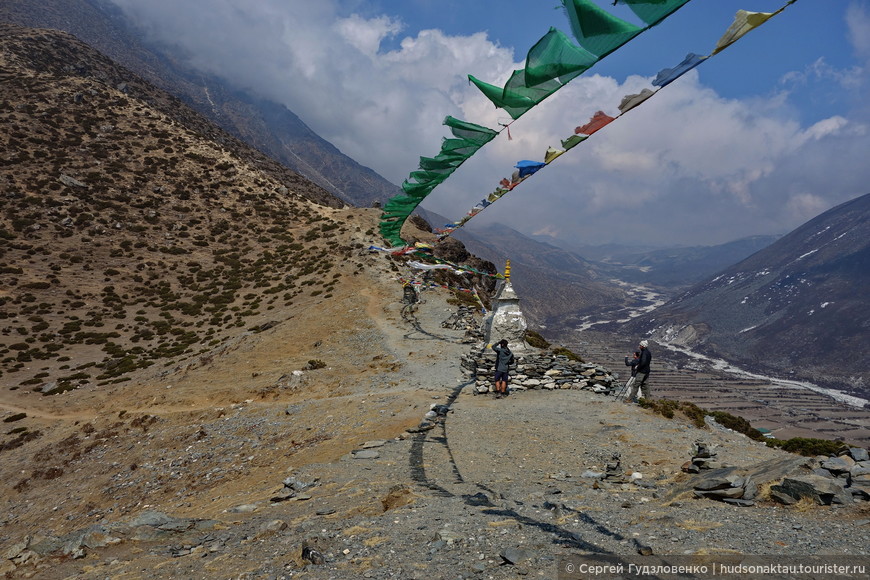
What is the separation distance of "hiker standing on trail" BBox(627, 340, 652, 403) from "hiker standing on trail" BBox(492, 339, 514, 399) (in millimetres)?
3995

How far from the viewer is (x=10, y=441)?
1842cm

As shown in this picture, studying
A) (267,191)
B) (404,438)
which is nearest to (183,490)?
(404,438)

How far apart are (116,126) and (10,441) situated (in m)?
59.2

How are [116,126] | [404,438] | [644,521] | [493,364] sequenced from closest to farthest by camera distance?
1. [644,521]
2. [404,438]
3. [493,364]
4. [116,126]

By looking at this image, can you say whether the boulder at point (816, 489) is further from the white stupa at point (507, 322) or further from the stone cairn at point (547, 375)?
the white stupa at point (507, 322)

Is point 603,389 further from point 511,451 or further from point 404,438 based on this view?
point 404,438

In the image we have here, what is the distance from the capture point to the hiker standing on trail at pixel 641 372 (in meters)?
13.5

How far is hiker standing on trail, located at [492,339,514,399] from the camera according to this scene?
14.8 metres

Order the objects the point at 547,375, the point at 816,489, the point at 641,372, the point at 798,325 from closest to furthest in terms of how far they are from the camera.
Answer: the point at 816,489 < the point at 641,372 < the point at 547,375 < the point at 798,325

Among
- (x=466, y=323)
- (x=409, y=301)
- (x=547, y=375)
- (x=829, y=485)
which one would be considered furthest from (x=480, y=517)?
(x=409, y=301)

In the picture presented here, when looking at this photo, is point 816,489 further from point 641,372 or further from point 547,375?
point 547,375

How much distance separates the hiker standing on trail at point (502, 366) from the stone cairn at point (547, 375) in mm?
527

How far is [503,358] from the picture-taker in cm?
1484

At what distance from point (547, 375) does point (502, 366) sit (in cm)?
206
